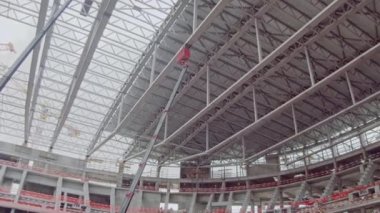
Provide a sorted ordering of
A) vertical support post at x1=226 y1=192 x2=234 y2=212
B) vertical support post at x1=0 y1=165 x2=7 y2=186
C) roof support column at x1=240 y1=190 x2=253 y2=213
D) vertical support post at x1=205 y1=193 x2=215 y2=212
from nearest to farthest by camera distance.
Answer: vertical support post at x1=0 y1=165 x2=7 y2=186 → roof support column at x1=240 y1=190 x2=253 y2=213 → vertical support post at x1=226 y1=192 x2=234 y2=212 → vertical support post at x1=205 y1=193 x2=215 y2=212

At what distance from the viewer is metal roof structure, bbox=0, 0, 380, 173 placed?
2650cm

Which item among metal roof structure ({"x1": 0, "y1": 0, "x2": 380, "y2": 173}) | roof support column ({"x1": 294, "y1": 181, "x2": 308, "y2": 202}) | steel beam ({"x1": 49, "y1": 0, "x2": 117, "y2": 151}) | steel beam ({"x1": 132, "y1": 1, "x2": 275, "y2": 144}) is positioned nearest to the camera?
steel beam ({"x1": 49, "y1": 0, "x2": 117, "y2": 151})

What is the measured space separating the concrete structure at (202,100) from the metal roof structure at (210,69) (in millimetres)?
123

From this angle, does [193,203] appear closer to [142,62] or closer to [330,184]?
[330,184]

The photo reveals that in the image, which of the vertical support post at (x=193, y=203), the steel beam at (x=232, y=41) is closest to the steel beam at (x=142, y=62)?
the steel beam at (x=232, y=41)

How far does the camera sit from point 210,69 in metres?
33.4

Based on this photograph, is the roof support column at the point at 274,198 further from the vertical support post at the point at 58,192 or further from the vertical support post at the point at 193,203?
the vertical support post at the point at 58,192

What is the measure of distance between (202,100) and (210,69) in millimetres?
5731

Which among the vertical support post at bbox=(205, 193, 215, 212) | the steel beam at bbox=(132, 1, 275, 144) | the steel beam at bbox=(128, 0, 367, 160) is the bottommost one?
the vertical support post at bbox=(205, 193, 215, 212)

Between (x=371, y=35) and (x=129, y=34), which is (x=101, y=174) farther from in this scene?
(x=371, y=35)

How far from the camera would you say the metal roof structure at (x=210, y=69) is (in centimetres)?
2650

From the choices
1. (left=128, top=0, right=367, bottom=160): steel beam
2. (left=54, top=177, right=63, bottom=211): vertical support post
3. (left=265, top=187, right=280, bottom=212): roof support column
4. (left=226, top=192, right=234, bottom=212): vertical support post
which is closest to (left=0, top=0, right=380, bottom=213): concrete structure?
(left=128, top=0, right=367, bottom=160): steel beam

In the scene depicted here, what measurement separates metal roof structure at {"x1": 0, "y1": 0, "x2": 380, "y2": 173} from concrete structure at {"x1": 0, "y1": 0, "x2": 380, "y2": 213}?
0.40 feet

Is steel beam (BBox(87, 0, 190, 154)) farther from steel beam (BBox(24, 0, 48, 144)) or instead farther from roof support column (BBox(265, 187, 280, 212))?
roof support column (BBox(265, 187, 280, 212))
